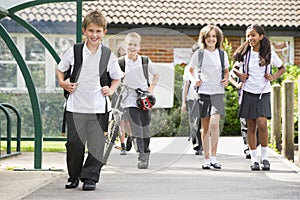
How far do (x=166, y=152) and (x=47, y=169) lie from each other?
3.75m

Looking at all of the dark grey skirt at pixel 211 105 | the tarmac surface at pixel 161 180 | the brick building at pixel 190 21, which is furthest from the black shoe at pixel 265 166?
the brick building at pixel 190 21

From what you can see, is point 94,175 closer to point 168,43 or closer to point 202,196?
point 202,196

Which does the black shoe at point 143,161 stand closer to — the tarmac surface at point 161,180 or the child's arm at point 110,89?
the tarmac surface at point 161,180

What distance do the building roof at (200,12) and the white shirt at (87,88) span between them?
1420 cm

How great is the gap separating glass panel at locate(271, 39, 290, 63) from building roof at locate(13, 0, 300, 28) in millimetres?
719

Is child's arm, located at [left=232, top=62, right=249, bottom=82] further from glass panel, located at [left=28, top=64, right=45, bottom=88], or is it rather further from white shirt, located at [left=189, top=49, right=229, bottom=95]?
glass panel, located at [left=28, top=64, right=45, bottom=88]

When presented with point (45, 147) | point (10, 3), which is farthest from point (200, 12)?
point (10, 3)

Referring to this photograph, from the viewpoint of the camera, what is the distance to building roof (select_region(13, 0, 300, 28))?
22922mm

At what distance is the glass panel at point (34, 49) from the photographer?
12844 mm

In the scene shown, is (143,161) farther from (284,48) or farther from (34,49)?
(284,48)

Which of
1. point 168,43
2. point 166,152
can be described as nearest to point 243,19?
point 168,43

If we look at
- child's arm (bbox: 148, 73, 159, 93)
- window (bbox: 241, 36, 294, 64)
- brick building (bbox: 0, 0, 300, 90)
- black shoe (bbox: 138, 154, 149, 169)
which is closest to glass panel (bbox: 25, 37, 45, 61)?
child's arm (bbox: 148, 73, 159, 93)

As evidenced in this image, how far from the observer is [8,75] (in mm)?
12859

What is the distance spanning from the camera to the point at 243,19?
23.4 meters
